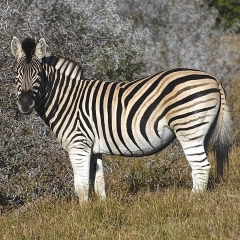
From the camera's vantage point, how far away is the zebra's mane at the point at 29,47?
22.1ft

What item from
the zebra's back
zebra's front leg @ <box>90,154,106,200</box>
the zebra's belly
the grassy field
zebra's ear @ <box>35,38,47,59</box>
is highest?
zebra's ear @ <box>35,38,47,59</box>

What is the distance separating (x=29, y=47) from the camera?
22.3 ft

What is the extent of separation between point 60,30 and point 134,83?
227 centimetres

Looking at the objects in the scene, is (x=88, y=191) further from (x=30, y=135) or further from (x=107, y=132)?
(x=30, y=135)

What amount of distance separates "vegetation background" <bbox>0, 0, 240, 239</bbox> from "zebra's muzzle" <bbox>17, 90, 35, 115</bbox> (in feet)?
3.77

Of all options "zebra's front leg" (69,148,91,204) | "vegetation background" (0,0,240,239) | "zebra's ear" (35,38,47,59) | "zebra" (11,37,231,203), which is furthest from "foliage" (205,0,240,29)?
"zebra's front leg" (69,148,91,204)

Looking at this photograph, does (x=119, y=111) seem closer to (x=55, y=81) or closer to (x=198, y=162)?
(x=55, y=81)

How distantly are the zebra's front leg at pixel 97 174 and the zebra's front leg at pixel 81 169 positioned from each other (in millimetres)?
252

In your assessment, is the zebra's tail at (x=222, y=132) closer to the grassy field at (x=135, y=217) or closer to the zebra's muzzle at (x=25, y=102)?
the grassy field at (x=135, y=217)

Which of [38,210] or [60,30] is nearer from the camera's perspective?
[38,210]

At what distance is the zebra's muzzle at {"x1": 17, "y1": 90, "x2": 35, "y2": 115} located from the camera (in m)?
6.52

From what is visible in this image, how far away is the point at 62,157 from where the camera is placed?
25.8 ft

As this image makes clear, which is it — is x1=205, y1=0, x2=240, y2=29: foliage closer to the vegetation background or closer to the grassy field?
the vegetation background

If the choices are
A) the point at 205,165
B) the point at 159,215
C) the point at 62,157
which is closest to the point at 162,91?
the point at 205,165
